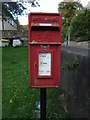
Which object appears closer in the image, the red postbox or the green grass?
the red postbox

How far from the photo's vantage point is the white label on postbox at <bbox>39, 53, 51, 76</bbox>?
7.22 feet

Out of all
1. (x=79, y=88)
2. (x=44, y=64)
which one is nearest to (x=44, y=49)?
(x=44, y=64)

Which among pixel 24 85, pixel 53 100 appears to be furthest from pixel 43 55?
pixel 24 85

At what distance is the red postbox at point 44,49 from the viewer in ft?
7.14

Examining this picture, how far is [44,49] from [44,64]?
19cm

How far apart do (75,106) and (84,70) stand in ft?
1.95

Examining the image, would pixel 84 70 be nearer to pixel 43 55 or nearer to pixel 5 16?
pixel 43 55

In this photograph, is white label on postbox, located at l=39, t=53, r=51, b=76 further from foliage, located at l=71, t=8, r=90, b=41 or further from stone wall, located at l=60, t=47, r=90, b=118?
foliage, located at l=71, t=8, r=90, b=41

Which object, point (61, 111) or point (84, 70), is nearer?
point (84, 70)

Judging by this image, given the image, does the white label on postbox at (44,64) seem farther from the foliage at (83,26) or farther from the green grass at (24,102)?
the foliage at (83,26)


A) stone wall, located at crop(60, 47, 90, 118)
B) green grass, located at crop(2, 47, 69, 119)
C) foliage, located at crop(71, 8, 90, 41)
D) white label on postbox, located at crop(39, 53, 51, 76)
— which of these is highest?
foliage, located at crop(71, 8, 90, 41)

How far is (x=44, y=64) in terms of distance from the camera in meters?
2.22

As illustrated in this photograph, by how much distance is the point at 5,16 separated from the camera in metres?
13.8

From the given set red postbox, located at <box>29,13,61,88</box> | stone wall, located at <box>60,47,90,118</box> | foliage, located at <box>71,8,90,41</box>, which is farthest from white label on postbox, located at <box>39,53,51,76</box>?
foliage, located at <box>71,8,90,41</box>
